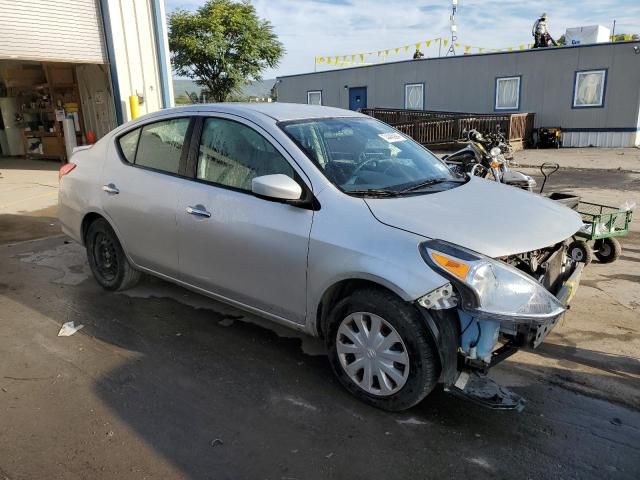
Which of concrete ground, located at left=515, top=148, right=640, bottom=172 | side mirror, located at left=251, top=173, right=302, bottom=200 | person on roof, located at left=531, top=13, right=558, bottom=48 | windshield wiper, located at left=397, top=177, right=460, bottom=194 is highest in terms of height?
person on roof, located at left=531, top=13, right=558, bottom=48

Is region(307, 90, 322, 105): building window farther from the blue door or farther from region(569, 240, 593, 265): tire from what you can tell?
region(569, 240, 593, 265): tire

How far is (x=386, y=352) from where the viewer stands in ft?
9.57

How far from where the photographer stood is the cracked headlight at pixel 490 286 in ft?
8.48

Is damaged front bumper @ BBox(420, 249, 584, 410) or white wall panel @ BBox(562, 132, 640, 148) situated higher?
white wall panel @ BBox(562, 132, 640, 148)

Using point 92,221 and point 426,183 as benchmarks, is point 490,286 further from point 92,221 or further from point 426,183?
point 92,221

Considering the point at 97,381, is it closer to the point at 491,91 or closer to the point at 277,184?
the point at 277,184

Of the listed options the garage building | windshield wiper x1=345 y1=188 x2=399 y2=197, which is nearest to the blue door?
the garage building

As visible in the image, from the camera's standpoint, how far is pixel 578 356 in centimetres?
372

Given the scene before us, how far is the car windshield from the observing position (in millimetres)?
3369

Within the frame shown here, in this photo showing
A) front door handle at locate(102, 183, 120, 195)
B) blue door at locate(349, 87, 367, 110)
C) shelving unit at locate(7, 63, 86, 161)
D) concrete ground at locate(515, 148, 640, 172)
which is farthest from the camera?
blue door at locate(349, 87, 367, 110)

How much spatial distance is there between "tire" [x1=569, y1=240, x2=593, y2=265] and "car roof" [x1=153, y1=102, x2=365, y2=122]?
2772mm

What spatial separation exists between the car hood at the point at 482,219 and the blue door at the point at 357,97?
2108 cm

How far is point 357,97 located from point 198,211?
70.3 feet

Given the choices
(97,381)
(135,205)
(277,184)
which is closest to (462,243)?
(277,184)
